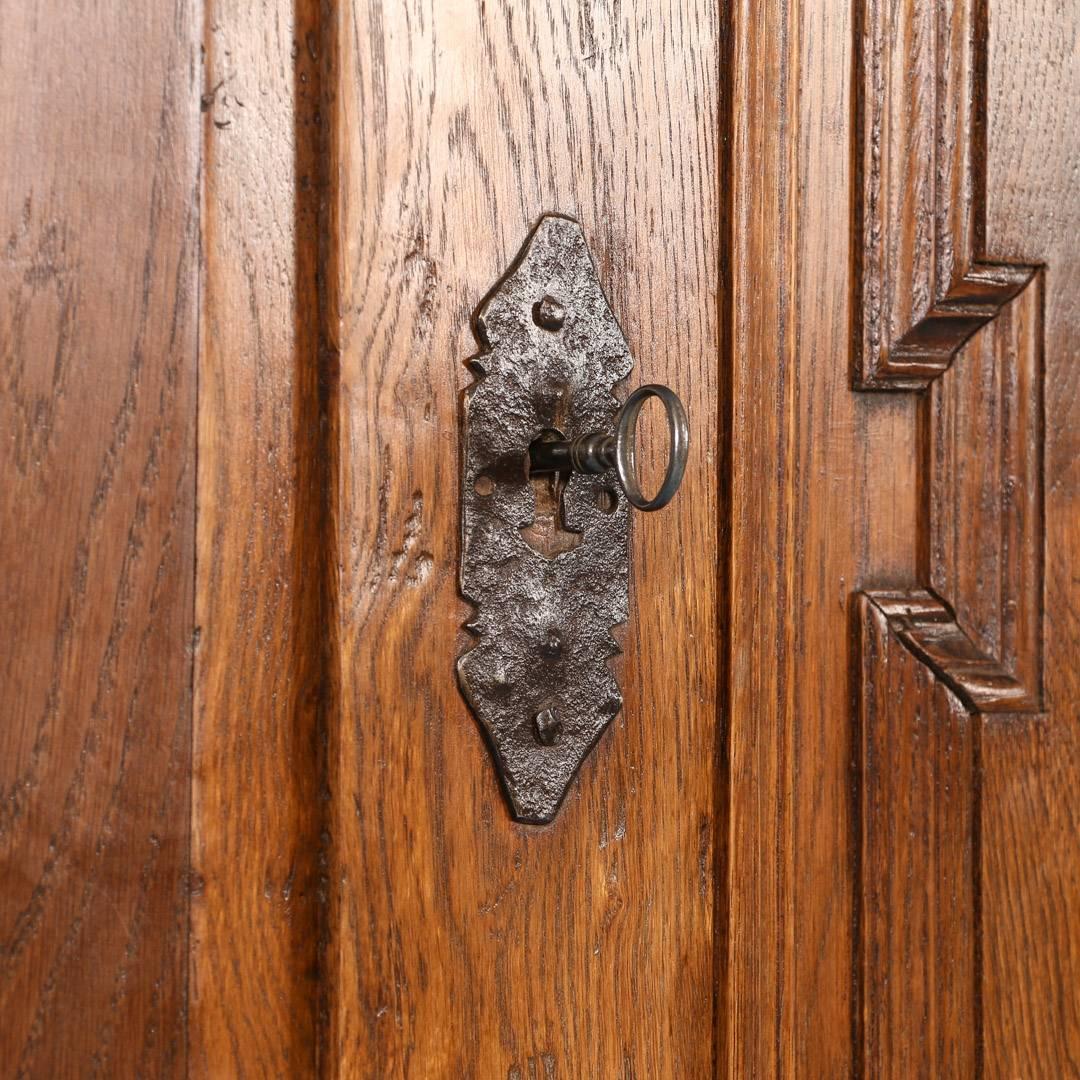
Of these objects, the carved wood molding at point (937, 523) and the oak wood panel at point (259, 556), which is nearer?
the oak wood panel at point (259, 556)

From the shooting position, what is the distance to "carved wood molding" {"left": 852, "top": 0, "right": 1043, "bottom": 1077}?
1.62 feet

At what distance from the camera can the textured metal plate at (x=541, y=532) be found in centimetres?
43

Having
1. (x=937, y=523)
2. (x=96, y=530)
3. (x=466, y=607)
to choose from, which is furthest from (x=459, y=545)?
(x=937, y=523)

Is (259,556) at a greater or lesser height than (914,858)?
greater

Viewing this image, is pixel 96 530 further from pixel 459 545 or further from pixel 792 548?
pixel 792 548

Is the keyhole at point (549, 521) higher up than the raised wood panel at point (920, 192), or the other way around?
the raised wood panel at point (920, 192)

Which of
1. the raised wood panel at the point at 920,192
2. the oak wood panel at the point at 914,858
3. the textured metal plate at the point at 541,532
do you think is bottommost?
the oak wood panel at the point at 914,858

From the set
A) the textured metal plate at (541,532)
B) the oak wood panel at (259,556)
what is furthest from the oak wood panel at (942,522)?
the oak wood panel at (259,556)

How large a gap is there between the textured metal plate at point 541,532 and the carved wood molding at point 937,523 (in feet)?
0.43

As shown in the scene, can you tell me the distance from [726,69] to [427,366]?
19cm

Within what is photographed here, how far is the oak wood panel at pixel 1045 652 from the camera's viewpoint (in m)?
0.51

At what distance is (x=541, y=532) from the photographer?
440 millimetres

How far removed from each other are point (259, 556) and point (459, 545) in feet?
0.25

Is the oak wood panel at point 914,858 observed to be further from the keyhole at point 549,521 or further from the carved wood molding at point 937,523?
the keyhole at point 549,521
